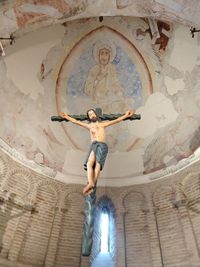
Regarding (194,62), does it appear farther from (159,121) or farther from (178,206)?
(178,206)

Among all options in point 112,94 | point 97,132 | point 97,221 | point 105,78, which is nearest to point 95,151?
point 97,132

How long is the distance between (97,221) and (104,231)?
1.19ft

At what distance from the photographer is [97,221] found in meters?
8.93

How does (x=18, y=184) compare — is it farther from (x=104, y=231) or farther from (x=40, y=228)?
(x=104, y=231)

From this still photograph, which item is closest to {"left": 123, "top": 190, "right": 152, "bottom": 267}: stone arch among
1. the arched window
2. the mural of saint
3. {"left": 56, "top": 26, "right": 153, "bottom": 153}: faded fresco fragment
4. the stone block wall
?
the stone block wall

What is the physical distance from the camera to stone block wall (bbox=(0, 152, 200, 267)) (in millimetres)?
7879

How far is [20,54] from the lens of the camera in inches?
359

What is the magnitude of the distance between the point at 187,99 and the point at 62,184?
4653 millimetres

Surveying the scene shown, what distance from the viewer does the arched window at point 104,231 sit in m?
8.65

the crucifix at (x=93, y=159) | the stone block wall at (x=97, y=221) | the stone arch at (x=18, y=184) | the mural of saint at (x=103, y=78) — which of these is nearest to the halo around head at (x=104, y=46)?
the mural of saint at (x=103, y=78)

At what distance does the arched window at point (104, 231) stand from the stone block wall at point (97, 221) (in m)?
0.15

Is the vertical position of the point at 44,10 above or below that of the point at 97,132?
above

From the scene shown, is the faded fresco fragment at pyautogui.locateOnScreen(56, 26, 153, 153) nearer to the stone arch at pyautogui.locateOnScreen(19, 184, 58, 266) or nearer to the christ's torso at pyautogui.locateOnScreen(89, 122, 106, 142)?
the stone arch at pyautogui.locateOnScreen(19, 184, 58, 266)

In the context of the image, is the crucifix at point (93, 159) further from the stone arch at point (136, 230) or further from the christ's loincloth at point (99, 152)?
the stone arch at point (136, 230)
